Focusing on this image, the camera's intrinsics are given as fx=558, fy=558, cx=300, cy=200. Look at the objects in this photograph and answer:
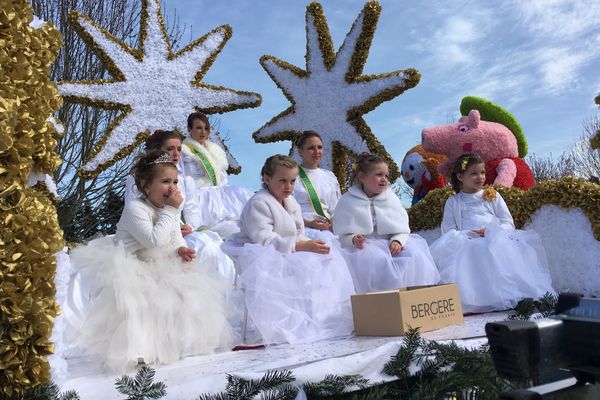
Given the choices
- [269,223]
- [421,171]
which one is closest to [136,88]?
[269,223]

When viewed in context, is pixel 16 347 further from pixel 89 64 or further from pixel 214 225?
pixel 89 64

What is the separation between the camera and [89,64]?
11.7m

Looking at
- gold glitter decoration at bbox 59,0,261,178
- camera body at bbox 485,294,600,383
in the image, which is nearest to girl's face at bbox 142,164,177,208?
camera body at bbox 485,294,600,383

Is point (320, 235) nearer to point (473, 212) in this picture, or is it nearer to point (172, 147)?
point (172, 147)

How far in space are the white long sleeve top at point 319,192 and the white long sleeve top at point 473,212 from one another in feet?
3.92

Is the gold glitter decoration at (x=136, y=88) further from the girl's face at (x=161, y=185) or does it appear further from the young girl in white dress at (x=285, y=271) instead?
the girl's face at (x=161, y=185)

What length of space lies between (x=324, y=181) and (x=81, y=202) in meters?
7.14

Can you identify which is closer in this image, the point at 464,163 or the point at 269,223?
the point at 269,223

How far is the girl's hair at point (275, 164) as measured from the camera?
→ 168 inches

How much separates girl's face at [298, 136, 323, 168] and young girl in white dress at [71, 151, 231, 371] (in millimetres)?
2076

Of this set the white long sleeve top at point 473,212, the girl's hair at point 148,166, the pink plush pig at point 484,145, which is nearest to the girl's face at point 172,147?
the girl's hair at point 148,166

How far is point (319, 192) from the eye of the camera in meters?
5.73

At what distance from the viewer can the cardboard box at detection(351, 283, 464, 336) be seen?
11.6 feet

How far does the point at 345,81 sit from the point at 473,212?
272 centimetres
